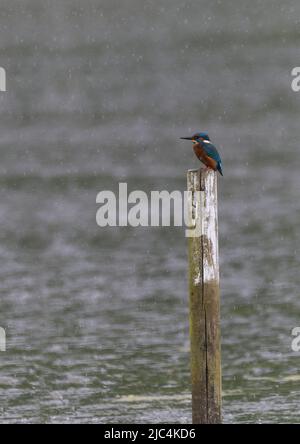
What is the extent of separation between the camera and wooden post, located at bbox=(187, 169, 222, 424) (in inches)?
416

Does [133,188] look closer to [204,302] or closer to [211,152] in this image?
[211,152]

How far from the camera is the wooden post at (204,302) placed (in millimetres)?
10578

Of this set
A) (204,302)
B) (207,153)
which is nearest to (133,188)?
(207,153)

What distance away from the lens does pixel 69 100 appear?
118 feet

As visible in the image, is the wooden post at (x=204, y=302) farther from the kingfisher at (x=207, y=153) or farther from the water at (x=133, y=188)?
the water at (x=133, y=188)

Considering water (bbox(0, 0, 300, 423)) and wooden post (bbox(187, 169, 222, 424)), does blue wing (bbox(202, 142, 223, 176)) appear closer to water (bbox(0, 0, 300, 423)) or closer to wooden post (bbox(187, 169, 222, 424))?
wooden post (bbox(187, 169, 222, 424))

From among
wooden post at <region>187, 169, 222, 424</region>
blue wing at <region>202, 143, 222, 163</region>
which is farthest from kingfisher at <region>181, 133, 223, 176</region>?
wooden post at <region>187, 169, 222, 424</region>

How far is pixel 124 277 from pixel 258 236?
3.27 metres

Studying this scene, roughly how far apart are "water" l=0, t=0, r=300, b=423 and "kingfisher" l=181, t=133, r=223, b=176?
323 centimetres

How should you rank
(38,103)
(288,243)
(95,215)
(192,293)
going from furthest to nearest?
1. (38,103)
2. (95,215)
3. (288,243)
4. (192,293)

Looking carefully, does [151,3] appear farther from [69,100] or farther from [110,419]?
[110,419]

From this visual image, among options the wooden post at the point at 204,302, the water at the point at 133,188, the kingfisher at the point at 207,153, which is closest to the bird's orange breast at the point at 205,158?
the kingfisher at the point at 207,153

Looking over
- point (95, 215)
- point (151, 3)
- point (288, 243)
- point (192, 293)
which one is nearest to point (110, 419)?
point (192, 293)

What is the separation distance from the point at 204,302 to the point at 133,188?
15284 millimetres
